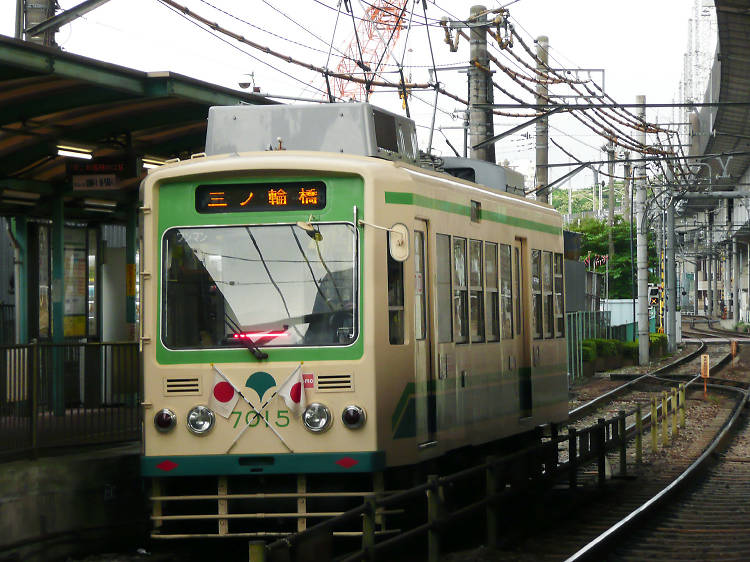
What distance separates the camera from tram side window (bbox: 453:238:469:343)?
10797 mm

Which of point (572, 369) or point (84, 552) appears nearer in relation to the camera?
point (84, 552)

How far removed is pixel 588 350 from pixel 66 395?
2801 centimetres

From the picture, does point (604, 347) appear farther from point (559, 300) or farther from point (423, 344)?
point (423, 344)

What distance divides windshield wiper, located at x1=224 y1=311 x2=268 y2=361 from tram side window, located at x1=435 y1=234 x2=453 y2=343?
1747 millimetres

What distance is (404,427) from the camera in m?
9.63

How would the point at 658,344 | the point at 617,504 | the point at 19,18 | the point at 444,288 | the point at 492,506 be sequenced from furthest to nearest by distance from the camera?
the point at 658,344
the point at 19,18
the point at 617,504
the point at 444,288
the point at 492,506

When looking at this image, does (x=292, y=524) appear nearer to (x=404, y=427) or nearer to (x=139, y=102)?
(x=404, y=427)

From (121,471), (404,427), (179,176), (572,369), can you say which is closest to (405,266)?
(404,427)

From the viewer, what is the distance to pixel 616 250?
82750 millimetres

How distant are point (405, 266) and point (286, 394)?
4.63 ft

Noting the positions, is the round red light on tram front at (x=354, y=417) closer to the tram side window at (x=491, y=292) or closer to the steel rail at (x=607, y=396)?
the tram side window at (x=491, y=292)

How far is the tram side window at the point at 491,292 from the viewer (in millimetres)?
11688

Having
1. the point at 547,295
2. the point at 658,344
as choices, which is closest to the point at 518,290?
the point at 547,295

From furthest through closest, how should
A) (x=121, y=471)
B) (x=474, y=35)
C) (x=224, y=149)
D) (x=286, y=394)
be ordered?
(x=474, y=35) < (x=121, y=471) < (x=224, y=149) < (x=286, y=394)
